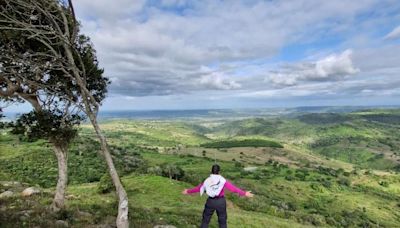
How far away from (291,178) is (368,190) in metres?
42.4

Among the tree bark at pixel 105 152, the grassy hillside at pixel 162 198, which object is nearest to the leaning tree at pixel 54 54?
the tree bark at pixel 105 152

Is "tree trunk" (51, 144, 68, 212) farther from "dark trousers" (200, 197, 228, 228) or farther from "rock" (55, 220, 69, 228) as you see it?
"dark trousers" (200, 197, 228, 228)

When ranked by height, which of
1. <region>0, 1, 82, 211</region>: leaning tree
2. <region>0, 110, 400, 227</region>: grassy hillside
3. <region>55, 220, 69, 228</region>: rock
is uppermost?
<region>0, 1, 82, 211</region>: leaning tree

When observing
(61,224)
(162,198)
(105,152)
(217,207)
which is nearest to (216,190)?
(217,207)

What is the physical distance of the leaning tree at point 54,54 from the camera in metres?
18.4

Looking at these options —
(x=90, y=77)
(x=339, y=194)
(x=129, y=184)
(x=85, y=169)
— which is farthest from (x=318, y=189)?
(x=90, y=77)

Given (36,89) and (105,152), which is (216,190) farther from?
(36,89)

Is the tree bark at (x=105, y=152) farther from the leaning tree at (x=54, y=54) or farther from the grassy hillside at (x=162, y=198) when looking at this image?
the grassy hillside at (x=162, y=198)

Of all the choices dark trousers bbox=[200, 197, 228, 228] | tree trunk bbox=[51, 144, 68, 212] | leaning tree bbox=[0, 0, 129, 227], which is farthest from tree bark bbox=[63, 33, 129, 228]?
tree trunk bbox=[51, 144, 68, 212]

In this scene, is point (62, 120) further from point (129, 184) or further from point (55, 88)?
point (129, 184)

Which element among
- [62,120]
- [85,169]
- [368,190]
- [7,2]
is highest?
[7,2]

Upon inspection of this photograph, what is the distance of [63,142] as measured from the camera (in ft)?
75.9

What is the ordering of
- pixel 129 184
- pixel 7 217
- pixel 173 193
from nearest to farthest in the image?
pixel 7 217 → pixel 173 193 → pixel 129 184

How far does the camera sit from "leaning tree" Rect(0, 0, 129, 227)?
18.4 meters
